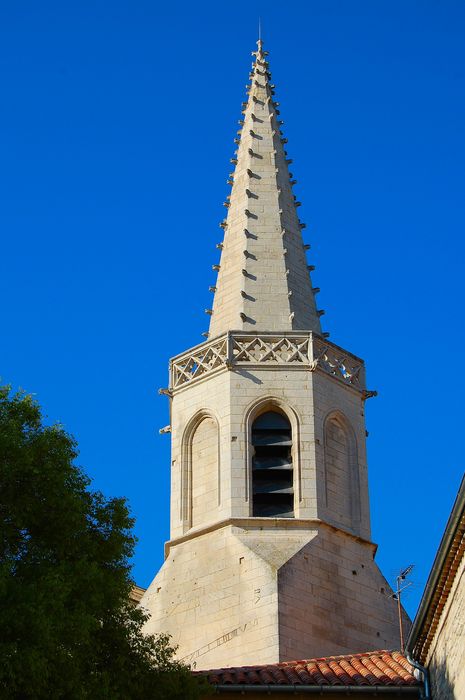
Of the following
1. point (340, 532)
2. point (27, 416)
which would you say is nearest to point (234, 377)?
point (340, 532)

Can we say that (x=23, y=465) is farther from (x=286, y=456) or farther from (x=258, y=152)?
(x=258, y=152)

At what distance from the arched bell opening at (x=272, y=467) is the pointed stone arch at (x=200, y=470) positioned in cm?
74

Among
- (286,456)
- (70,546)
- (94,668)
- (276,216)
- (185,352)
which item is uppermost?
(276,216)

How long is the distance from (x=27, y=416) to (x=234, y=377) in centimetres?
983

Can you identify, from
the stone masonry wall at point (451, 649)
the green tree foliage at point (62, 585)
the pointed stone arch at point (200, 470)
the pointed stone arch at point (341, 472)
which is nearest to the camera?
the green tree foliage at point (62, 585)

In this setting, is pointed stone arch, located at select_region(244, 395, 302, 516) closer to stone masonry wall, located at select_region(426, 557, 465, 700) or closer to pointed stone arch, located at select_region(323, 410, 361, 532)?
pointed stone arch, located at select_region(323, 410, 361, 532)

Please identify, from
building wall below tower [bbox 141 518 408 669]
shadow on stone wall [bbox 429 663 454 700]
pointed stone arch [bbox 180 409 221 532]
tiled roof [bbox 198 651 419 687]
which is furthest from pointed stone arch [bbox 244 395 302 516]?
shadow on stone wall [bbox 429 663 454 700]

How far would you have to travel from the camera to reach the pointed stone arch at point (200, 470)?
29.6m

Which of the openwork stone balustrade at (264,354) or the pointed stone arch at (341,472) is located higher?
the openwork stone balustrade at (264,354)

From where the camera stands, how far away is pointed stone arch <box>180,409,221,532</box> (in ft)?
97.1

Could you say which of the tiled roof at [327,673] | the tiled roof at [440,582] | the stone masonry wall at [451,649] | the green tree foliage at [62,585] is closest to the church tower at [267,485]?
the tiled roof at [327,673]

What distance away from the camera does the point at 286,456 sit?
1182 inches

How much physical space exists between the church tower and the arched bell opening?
25 mm

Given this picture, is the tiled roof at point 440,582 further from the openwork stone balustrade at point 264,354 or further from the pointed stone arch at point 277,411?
the openwork stone balustrade at point 264,354
